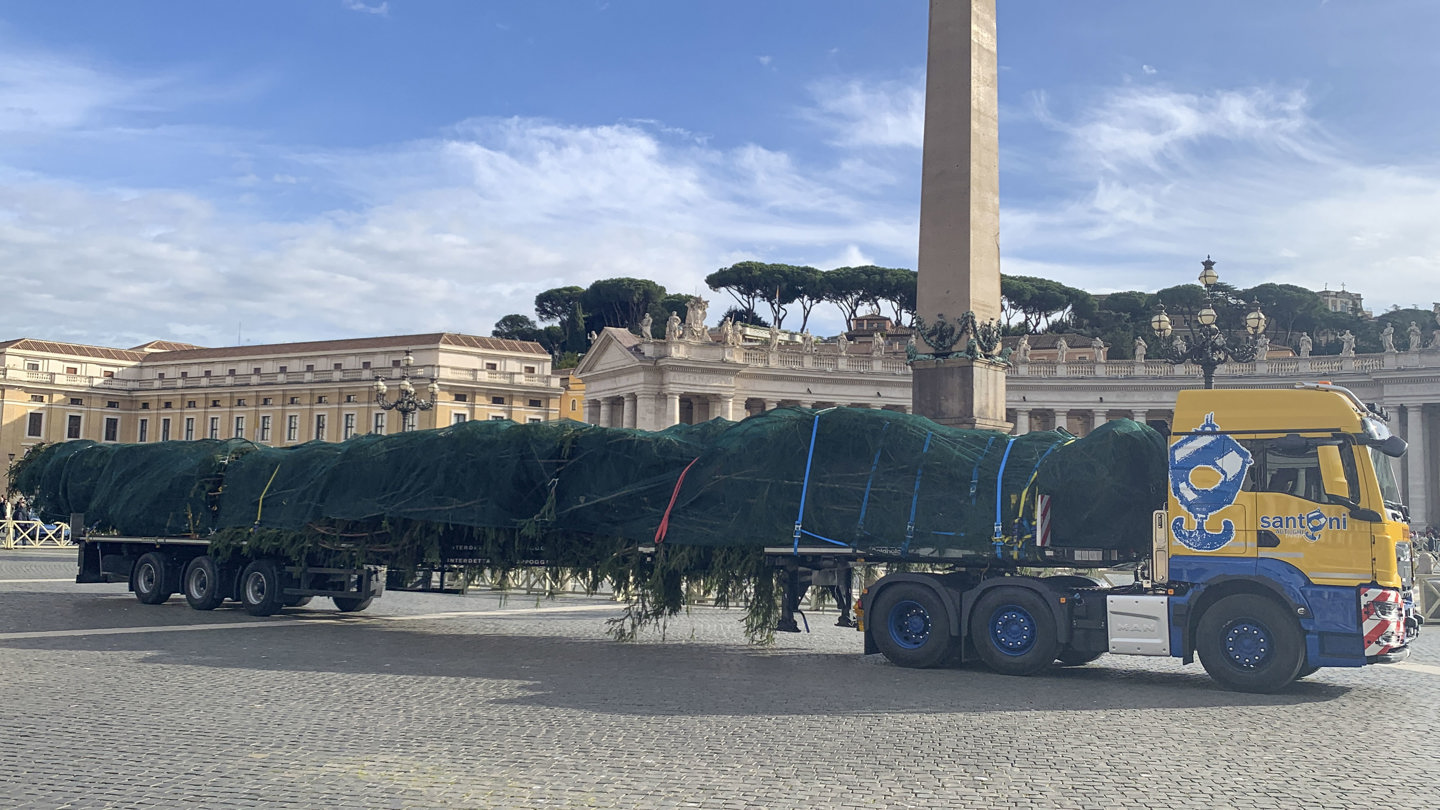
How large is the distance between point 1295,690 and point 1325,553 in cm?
147

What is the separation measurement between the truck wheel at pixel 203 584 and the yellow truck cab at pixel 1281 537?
Result: 1335 cm

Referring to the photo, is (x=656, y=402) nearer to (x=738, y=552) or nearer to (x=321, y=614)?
(x=321, y=614)

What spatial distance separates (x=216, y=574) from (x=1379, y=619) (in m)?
15.2

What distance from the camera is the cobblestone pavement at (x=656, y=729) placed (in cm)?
665

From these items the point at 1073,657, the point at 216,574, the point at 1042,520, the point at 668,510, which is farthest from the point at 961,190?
the point at 216,574

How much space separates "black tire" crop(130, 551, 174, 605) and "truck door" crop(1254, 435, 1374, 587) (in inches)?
613

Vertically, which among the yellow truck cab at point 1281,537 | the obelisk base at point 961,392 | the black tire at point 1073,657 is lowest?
the black tire at point 1073,657

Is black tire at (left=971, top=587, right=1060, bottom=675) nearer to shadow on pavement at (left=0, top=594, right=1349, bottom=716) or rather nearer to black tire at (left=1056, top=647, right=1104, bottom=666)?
shadow on pavement at (left=0, top=594, right=1349, bottom=716)

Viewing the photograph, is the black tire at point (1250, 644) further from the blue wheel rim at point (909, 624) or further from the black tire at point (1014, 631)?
the blue wheel rim at point (909, 624)

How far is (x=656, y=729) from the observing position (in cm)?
852

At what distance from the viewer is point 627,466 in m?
14.1

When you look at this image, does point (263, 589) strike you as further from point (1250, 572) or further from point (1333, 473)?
point (1333, 473)

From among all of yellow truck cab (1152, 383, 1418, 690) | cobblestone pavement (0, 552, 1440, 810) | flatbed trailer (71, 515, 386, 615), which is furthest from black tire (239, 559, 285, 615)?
yellow truck cab (1152, 383, 1418, 690)

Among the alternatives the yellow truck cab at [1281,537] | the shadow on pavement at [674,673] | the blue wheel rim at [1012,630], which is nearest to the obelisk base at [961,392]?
the shadow on pavement at [674,673]
